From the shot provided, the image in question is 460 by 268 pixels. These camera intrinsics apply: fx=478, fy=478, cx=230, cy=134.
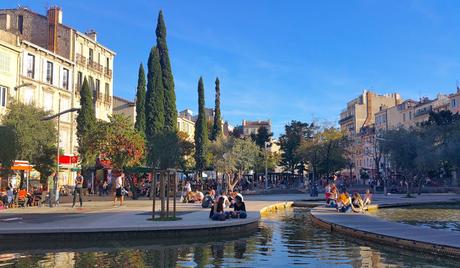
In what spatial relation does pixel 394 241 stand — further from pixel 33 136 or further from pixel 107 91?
pixel 107 91

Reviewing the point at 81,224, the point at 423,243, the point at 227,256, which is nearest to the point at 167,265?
the point at 227,256

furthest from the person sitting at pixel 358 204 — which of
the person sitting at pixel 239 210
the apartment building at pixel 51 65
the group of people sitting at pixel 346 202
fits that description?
the apartment building at pixel 51 65

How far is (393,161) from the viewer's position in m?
54.6

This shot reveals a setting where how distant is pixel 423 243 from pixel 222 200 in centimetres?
833

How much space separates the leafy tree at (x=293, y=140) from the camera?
8214cm

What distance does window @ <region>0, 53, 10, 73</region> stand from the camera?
144 feet

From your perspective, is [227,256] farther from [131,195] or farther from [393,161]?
[393,161]

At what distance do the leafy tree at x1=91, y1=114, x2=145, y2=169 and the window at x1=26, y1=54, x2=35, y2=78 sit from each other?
13.9m

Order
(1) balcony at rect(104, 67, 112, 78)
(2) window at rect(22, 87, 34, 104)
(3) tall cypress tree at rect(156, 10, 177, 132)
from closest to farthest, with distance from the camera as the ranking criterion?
(2) window at rect(22, 87, 34, 104) < (3) tall cypress tree at rect(156, 10, 177, 132) < (1) balcony at rect(104, 67, 112, 78)

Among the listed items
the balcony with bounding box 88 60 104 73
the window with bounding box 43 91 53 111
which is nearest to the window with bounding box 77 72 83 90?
the balcony with bounding box 88 60 104 73

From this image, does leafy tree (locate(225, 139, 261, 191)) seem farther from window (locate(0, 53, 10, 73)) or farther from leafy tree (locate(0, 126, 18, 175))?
leafy tree (locate(0, 126, 18, 175))

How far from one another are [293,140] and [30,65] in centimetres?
4671

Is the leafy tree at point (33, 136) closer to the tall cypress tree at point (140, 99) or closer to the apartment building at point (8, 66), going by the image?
the apartment building at point (8, 66)

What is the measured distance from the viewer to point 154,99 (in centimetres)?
5806
